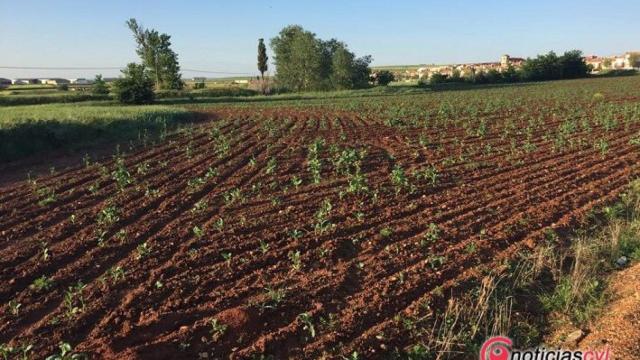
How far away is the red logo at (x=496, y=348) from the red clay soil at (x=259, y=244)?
0.67 meters

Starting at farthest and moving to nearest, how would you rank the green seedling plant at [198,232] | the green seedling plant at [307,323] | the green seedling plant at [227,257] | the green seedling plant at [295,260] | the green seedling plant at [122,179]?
the green seedling plant at [122,179] < the green seedling plant at [198,232] < the green seedling plant at [227,257] < the green seedling plant at [295,260] < the green seedling plant at [307,323]

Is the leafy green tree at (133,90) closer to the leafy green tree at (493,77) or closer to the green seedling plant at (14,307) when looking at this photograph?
the green seedling plant at (14,307)

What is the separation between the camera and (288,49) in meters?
85.1

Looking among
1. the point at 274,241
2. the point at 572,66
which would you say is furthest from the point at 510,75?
the point at 274,241

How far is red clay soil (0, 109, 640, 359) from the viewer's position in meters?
4.71

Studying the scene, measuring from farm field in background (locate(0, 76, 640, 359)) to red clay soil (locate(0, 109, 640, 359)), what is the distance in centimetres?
2

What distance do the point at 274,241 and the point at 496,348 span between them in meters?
3.48

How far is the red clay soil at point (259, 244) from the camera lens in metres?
4.71

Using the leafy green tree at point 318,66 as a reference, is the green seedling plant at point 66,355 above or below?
below

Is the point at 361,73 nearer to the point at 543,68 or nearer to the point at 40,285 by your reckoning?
the point at 543,68

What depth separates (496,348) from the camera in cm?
444

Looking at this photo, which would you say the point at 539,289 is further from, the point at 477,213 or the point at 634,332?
the point at 477,213

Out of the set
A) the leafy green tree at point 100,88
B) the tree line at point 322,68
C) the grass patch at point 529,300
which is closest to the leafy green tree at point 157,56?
the tree line at point 322,68

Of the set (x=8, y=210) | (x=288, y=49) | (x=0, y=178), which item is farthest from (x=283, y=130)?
(x=288, y=49)
